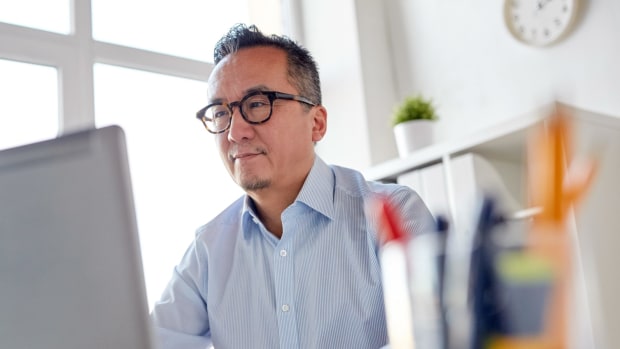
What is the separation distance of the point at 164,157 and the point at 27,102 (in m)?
0.52

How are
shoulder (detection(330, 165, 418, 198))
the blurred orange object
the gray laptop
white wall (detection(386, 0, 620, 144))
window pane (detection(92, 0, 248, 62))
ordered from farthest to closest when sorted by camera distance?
1. window pane (detection(92, 0, 248, 62))
2. white wall (detection(386, 0, 620, 144))
3. shoulder (detection(330, 165, 418, 198))
4. the gray laptop
5. the blurred orange object

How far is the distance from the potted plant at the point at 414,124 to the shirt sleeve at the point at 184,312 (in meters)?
1.01

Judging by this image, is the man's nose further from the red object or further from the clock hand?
the clock hand

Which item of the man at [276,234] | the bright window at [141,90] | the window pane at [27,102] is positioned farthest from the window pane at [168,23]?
the man at [276,234]

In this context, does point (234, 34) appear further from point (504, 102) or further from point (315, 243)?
point (504, 102)

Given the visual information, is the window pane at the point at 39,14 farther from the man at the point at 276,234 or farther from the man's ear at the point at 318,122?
the man's ear at the point at 318,122

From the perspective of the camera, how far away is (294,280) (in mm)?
1365

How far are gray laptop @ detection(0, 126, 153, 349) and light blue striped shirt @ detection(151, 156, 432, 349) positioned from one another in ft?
2.57

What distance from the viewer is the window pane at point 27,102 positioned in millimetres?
2094

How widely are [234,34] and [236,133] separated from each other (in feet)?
1.05

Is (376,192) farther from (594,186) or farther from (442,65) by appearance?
(442,65)

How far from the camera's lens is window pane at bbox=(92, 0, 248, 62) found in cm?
242

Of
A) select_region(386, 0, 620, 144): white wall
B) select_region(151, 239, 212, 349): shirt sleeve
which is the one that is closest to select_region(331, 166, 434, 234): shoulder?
select_region(151, 239, 212, 349): shirt sleeve

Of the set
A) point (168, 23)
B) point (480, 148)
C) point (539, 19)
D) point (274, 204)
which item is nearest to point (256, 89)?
point (274, 204)
